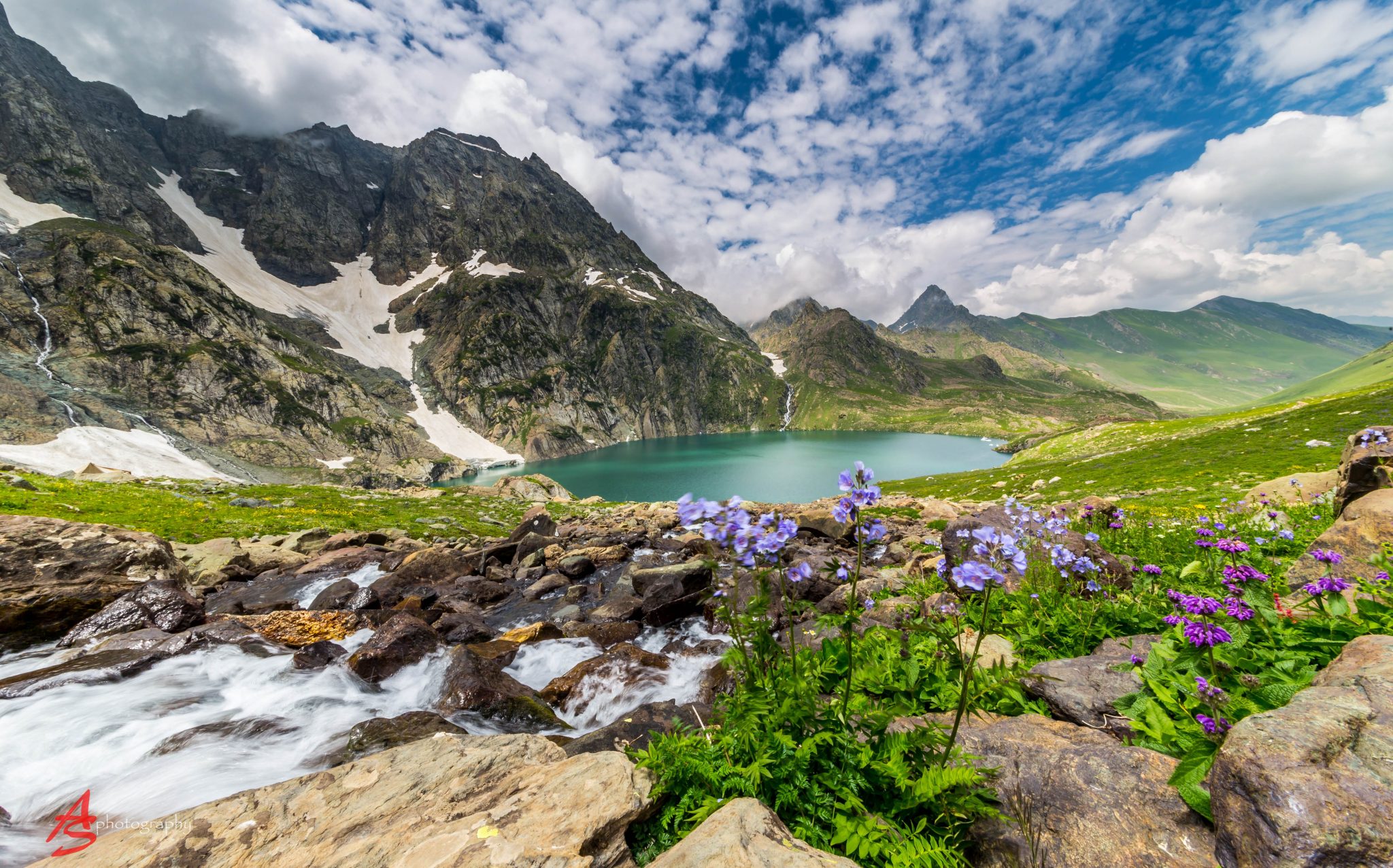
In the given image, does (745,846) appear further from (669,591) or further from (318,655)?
(318,655)

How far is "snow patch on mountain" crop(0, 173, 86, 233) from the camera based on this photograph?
128 m

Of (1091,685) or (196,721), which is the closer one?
(1091,685)

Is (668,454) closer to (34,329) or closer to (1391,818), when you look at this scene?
(34,329)

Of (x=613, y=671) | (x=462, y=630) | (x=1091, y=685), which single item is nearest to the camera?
(x=1091, y=685)

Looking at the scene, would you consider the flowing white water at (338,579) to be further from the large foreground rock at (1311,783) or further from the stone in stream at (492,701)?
the large foreground rock at (1311,783)

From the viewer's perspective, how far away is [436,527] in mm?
31641

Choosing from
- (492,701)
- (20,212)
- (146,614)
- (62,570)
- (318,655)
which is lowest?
(492,701)

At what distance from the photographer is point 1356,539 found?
→ 22.2 ft

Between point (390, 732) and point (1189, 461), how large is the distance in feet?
198

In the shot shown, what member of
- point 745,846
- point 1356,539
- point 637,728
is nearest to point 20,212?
point 637,728

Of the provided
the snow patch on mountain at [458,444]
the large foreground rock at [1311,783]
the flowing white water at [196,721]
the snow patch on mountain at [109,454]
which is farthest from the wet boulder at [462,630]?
the snow patch on mountain at [458,444]

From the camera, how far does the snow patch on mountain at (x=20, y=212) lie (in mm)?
127688

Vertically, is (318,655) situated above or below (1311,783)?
below

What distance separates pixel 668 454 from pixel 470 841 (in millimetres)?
172697
